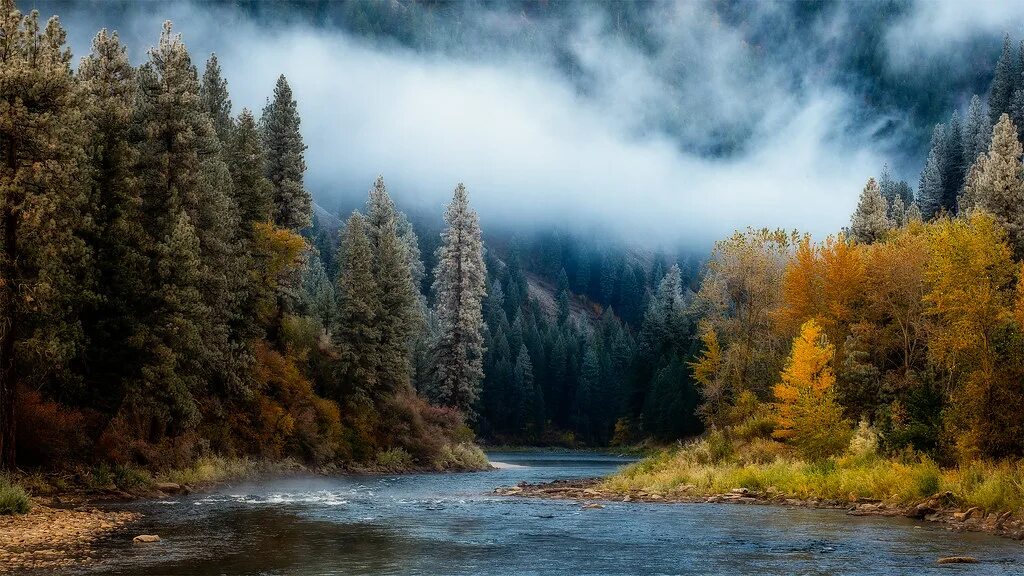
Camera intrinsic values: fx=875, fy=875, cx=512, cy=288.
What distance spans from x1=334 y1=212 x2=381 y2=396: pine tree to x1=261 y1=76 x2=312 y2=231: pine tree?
419 centimetres

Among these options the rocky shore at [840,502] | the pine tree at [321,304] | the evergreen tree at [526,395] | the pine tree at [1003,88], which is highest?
the pine tree at [1003,88]

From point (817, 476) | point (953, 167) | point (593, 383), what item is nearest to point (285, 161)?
point (817, 476)

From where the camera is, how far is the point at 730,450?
49.6 m

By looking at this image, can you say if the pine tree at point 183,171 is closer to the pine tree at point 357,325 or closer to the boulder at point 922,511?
the pine tree at point 357,325

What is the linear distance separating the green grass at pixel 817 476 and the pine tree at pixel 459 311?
35.0 meters

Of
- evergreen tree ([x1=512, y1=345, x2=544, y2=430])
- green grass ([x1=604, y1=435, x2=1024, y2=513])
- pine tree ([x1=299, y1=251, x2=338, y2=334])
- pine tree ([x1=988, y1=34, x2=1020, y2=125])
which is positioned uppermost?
pine tree ([x1=988, y1=34, x2=1020, y2=125])

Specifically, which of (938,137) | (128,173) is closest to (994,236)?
(128,173)

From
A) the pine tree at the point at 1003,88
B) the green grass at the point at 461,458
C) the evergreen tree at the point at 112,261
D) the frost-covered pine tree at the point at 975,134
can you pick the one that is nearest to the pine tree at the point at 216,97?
the evergreen tree at the point at 112,261

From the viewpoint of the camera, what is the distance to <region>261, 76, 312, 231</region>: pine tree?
65562 millimetres

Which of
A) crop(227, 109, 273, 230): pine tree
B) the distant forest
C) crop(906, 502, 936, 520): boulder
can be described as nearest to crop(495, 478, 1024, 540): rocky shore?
crop(906, 502, 936, 520): boulder

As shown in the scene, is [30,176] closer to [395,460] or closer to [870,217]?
[395,460]

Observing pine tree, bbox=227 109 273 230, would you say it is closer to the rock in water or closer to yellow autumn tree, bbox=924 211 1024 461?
yellow autumn tree, bbox=924 211 1024 461

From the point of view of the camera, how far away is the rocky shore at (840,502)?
2630 cm

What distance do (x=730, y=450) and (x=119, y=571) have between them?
3843 centimetres
